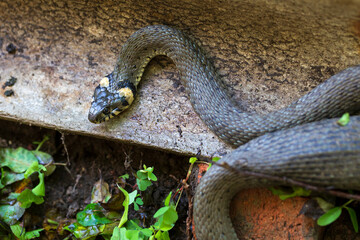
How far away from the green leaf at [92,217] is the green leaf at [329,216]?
1663mm

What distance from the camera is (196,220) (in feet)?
7.99

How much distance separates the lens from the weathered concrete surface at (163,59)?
2.76 metres

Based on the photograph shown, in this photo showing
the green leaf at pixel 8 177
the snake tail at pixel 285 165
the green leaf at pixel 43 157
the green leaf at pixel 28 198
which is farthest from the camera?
the green leaf at pixel 43 157

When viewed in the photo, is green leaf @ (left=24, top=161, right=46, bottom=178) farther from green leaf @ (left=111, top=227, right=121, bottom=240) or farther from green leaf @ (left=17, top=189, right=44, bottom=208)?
green leaf @ (left=111, top=227, right=121, bottom=240)

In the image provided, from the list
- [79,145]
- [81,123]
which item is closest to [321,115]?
[81,123]

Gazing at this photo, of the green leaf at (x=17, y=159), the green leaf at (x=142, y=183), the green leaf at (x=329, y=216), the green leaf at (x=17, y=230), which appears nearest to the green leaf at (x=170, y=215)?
the green leaf at (x=142, y=183)

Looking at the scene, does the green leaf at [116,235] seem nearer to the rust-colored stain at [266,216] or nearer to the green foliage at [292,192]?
the rust-colored stain at [266,216]

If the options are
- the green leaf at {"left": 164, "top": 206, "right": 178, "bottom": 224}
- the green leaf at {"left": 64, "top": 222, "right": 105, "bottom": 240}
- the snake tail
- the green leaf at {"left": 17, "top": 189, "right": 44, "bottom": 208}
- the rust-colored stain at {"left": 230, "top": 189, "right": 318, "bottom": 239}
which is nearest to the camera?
the snake tail

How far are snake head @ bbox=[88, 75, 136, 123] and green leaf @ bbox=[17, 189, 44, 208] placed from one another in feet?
2.81

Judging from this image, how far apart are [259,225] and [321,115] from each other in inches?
34.2

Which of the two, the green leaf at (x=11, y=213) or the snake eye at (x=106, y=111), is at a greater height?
the snake eye at (x=106, y=111)

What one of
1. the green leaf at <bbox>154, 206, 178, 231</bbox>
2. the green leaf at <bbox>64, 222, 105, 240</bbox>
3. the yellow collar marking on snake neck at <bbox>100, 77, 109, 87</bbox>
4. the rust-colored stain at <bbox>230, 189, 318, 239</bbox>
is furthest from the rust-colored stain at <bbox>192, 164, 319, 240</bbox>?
the yellow collar marking on snake neck at <bbox>100, 77, 109, 87</bbox>

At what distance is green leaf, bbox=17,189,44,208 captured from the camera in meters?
3.04

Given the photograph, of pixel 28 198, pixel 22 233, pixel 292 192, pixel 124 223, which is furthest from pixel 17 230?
pixel 292 192
